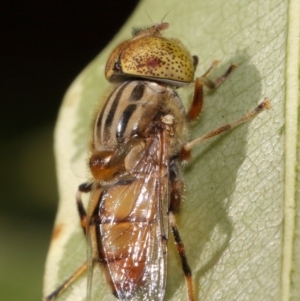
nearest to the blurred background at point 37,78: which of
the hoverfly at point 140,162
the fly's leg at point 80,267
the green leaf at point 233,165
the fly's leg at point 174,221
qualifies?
the green leaf at point 233,165

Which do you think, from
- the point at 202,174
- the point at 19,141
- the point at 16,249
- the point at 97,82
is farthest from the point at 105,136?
the point at 19,141

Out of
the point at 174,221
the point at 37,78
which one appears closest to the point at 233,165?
the point at 174,221

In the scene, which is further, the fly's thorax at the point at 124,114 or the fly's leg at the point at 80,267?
the fly's leg at the point at 80,267

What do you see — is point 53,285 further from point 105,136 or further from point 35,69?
point 35,69

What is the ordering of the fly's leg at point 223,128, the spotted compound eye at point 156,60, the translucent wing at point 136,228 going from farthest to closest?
the spotted compound eye at point 156,60
the fly's leg at point 223,128
the translucent wing at point 136,228

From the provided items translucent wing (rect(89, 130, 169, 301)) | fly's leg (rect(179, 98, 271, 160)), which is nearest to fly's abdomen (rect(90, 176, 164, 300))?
translucent wing (rect(89, 130, 169, 301))

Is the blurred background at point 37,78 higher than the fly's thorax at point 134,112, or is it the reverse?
the blurred background at point 37,78

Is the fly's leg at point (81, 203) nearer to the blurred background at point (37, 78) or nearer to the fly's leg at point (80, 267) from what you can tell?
the fly's leg at point (80, 267)

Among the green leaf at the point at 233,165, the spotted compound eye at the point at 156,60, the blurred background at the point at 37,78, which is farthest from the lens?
the blurred background at the point at 37,78
